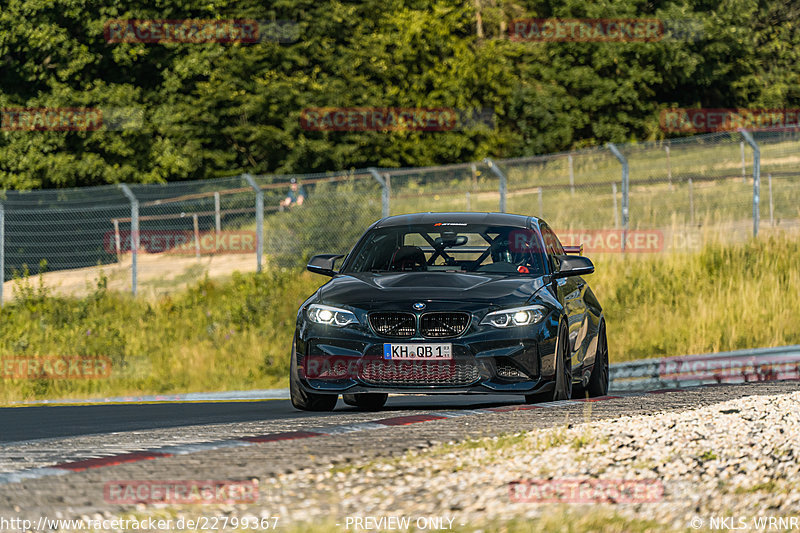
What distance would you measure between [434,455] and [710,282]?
50.0 ft

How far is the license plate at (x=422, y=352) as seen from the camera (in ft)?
32.4

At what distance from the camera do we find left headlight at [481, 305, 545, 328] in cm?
996

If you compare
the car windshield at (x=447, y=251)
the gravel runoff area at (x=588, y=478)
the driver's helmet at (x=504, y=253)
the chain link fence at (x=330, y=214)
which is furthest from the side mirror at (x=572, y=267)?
the chain link fence at (x=330, y=214)

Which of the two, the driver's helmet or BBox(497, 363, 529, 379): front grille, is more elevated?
the driver's helmet

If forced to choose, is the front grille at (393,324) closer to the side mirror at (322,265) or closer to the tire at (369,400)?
the side mirror at (322,265)

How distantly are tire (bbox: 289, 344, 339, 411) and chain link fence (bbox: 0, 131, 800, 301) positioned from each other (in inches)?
429

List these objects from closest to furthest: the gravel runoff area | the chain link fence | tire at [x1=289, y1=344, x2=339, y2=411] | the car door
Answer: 1. the gravel runoff area
2. tire at [x1=289, y1=344, x2=339, y2=411]
3. the car door
4. the chain link fence

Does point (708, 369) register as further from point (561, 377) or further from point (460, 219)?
point (561, 377)

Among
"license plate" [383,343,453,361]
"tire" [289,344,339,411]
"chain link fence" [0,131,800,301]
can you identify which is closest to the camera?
"license plate" [383,343,453,361]

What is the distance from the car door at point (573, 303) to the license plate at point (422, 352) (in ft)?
3.89

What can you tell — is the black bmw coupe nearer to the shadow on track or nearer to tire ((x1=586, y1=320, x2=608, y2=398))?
the shadow on track

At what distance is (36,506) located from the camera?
216 inches

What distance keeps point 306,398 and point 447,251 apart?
1.82 metres

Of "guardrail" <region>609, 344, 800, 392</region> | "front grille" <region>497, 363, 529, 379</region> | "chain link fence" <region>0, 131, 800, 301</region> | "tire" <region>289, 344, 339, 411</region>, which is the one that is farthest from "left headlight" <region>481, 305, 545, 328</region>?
"chain link fence" <region>0, 131, 800, 301</region>
